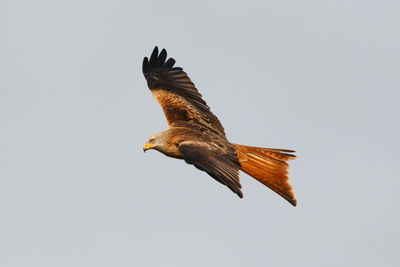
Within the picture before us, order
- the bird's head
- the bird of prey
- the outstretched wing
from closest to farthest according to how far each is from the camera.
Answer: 1. the bird of prey
2. the bird's head
3. the outstretched wing

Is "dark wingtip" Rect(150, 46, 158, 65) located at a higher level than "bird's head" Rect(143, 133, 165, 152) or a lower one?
higher

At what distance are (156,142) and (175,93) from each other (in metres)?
2.57

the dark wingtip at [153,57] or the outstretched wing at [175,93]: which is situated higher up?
the dark wingtip at [153,57]

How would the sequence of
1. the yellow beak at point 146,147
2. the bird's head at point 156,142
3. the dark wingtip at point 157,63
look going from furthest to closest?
the dark wingtip at point 157,63 → the yellow beak at point 146,147 → the bird's head at point 156,142

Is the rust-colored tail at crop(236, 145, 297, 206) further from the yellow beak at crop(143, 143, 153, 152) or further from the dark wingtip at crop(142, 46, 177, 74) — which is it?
the dark wingtip at crop(142, 46, 177, 74)

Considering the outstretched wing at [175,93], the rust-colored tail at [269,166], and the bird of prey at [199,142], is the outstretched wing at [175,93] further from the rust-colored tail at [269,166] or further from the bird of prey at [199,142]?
the rust-colored tail at [269,166]

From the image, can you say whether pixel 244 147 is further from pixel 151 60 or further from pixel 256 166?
pixel 151 60

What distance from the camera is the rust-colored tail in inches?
503

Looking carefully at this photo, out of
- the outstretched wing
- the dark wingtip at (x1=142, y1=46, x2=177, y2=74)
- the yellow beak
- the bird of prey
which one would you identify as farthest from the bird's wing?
the dark wingtip at (x1=142, y1=46, x2=177, y2=74)

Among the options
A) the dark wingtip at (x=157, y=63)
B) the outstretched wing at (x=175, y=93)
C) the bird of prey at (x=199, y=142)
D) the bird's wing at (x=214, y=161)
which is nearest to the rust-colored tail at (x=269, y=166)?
the bird of prey at (x=199, y=142)

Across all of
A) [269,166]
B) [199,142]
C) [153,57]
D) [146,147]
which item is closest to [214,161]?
[199,142]

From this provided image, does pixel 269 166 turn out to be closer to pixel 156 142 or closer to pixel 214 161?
pixel 214 161

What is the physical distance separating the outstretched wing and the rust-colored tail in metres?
1.17

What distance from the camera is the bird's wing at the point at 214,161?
37.2ft
